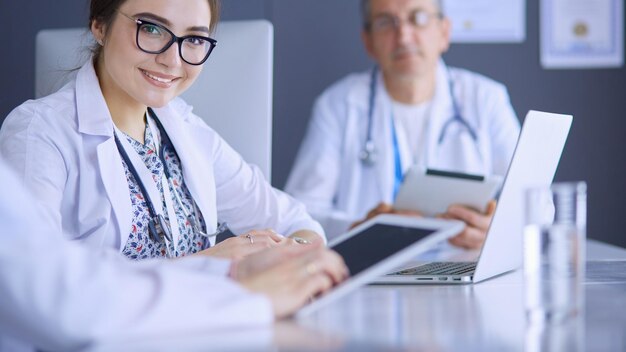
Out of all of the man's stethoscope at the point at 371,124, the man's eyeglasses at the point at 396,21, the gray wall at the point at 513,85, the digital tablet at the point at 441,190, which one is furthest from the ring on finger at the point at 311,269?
the gray wall at the point at 513,85

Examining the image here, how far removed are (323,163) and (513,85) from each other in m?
1.09

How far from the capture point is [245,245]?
1.54 metres

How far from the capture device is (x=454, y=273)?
1.53 meters

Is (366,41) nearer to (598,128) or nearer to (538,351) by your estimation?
(598,128)

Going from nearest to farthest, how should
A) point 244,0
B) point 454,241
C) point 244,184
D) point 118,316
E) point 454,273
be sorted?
point 118,316, point 454,273, point 244,184, point 454,241, point 244,0

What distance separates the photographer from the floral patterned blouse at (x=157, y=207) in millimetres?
1760

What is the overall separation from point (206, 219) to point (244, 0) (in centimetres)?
170

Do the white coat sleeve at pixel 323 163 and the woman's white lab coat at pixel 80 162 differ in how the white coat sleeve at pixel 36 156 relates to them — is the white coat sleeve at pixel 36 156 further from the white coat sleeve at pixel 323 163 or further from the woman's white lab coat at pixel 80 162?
the white coat sleeve at pixel 323 163

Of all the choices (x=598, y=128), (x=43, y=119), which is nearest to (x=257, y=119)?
(x=43, y=119)

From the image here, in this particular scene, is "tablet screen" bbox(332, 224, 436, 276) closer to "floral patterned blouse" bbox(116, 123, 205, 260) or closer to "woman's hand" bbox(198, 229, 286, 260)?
"woman's hand" bbox(198, 229, 286, 260)

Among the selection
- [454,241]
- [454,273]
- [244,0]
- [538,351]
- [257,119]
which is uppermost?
[244,0]

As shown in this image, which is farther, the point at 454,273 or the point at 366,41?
the point at 366,41

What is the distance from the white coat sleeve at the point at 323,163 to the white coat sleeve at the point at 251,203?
92cm

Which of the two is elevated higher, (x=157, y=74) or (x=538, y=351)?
(x=157, y=74)
